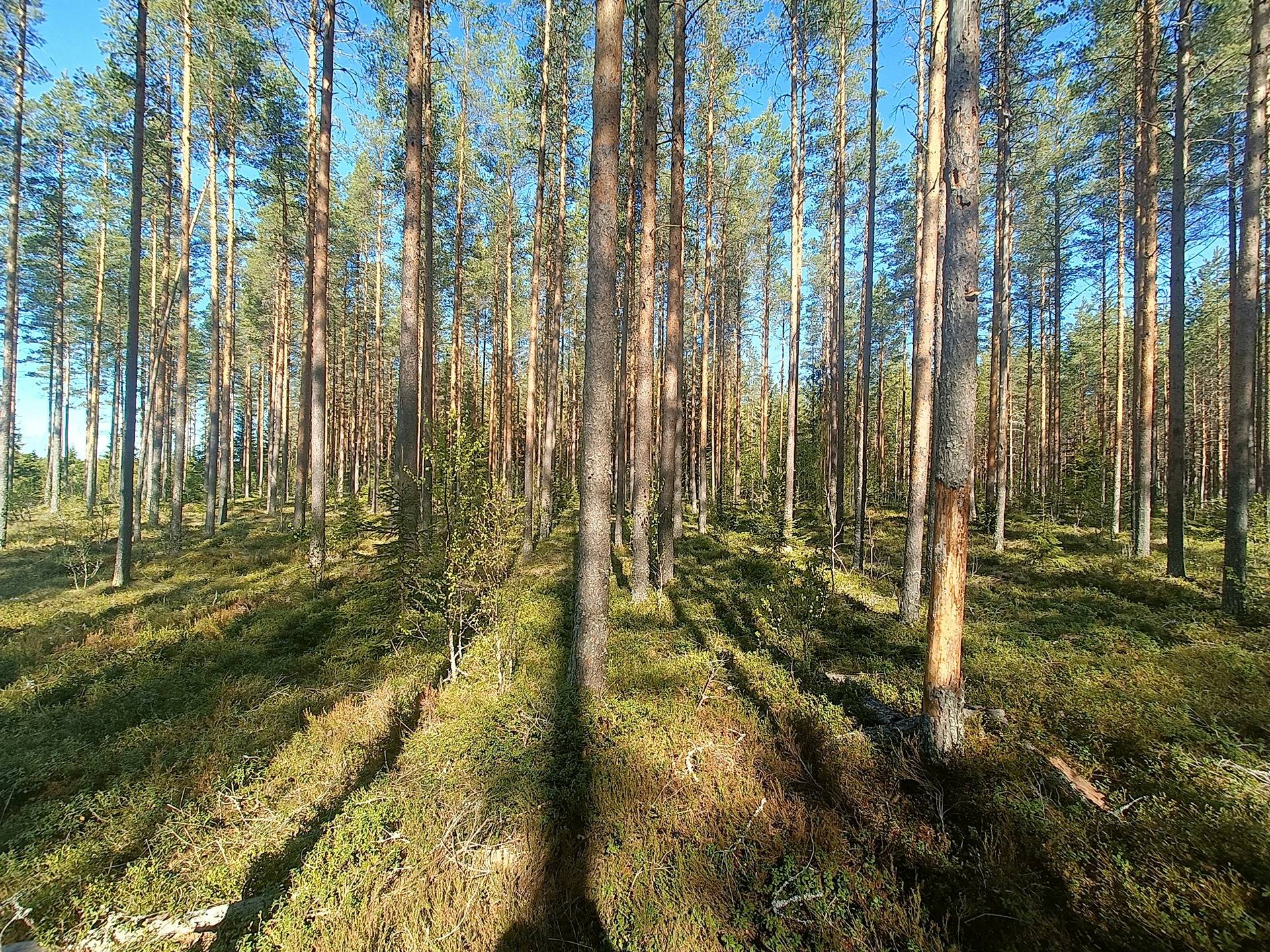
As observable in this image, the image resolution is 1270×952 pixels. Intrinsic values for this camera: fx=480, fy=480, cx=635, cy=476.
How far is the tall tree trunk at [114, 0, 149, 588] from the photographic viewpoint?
10.5 meters

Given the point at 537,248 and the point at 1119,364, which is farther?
the point at 1119,364

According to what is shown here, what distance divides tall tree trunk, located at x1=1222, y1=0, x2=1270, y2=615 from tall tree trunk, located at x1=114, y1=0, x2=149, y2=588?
20.4 metres

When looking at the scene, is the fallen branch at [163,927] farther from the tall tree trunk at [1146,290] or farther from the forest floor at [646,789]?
the tall tree trunk at [1146,290]

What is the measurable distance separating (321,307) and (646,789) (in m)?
12.4

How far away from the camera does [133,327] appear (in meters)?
10.8

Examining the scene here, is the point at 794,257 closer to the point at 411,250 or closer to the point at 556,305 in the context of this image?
the point at 556,305

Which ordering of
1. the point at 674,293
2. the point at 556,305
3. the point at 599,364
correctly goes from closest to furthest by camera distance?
1. the point at 599,364
2. the point at 674,293
3. the point at 556,305

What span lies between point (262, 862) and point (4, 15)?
2321 centimetres

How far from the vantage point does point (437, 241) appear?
799 inches

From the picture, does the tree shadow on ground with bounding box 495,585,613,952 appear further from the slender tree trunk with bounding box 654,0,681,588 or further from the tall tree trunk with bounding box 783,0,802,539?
the tall tree trunk with bounding box 783,0,802,539

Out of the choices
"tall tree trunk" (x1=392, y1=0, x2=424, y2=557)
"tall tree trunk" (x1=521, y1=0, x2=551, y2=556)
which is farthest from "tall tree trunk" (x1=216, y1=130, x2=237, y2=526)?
"tall tree trunk" (x1=392, y1=0, x2=424, y2=557)

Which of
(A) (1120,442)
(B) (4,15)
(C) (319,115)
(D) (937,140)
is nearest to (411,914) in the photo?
(D) (937,140)

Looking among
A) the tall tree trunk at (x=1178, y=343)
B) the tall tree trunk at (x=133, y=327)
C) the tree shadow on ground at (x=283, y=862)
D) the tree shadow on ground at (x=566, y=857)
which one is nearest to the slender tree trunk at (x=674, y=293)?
the tree shadow on ground at (x=566, y=857)

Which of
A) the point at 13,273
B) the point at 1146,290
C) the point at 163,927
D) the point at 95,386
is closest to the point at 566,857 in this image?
the point at 163,927
